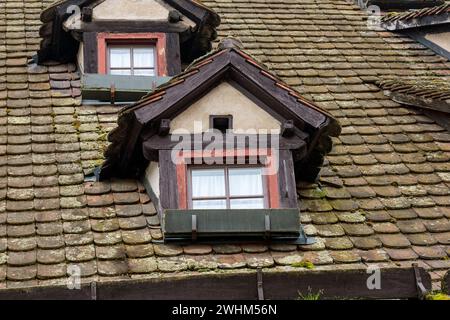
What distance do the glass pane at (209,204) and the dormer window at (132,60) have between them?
237 cm

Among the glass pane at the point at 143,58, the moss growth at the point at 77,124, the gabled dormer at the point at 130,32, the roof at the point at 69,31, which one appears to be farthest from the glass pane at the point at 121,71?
the moss growth at the point at 77,124

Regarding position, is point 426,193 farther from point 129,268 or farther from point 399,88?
point 129,268

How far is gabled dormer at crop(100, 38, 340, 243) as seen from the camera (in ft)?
26.6

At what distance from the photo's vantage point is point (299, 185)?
28.6ft

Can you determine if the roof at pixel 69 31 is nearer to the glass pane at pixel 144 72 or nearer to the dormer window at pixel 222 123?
the glass pane at pixel 144 72

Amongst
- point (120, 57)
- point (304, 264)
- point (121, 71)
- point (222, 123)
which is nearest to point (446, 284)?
point (304, 264)

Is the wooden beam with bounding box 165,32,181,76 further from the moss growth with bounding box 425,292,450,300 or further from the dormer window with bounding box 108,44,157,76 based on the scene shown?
the moss growth with bounding box 425,292,450,300

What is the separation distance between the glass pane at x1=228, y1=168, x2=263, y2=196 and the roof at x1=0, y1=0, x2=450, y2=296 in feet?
1.37

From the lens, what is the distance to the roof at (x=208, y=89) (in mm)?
8227

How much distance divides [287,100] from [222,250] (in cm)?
125

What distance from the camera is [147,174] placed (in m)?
8.58

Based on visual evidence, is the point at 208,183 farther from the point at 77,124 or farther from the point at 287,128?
the point at 77,124

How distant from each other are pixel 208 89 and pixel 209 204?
90 centimetres
